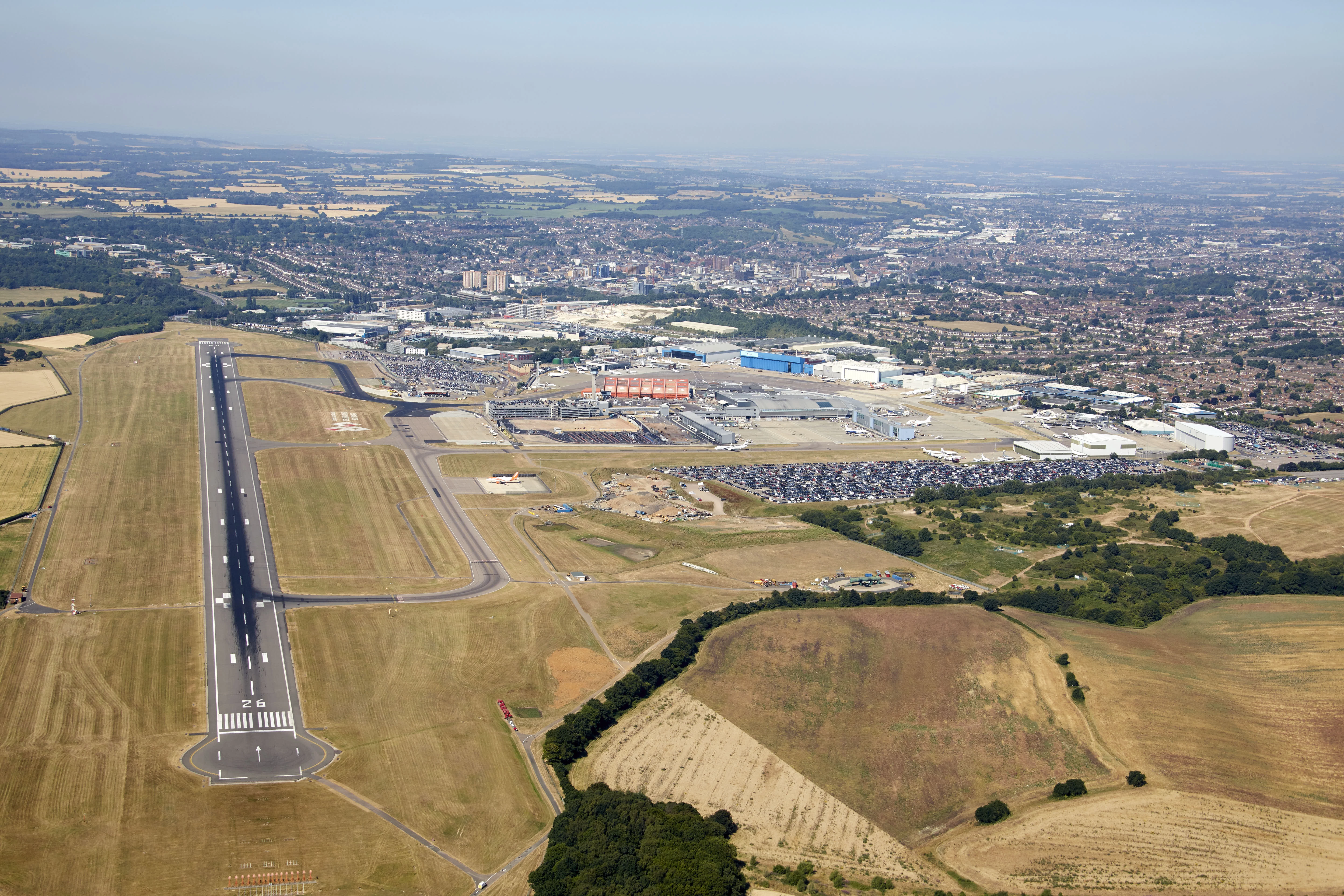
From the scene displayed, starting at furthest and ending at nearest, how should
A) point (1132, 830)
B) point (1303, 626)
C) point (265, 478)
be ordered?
point (265, 478), point (1303, 626), point (1132, 830)

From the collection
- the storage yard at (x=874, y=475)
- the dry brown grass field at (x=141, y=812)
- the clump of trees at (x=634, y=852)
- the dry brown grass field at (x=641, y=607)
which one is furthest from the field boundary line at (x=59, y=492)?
the storage yard at (x=874, y=475)

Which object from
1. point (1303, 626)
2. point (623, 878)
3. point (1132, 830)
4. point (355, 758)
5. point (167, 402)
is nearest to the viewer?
point (623, 878)

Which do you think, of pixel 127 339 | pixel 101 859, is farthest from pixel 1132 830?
pixel 127 339

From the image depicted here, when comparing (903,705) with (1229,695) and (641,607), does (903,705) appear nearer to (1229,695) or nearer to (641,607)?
(1229,695)

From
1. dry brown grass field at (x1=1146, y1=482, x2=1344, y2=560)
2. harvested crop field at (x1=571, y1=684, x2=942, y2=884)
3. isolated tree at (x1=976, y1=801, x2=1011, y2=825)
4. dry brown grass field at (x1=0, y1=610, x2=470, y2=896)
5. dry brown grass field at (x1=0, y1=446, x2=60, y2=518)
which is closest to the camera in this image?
dry brown grass field at (x1=0, y1=610, x2=470, y2=896)

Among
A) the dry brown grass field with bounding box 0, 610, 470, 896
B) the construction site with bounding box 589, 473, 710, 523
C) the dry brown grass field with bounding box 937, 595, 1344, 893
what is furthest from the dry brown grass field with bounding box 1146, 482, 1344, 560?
the dry brown grass field with bounding box 0, 610, 470, 896

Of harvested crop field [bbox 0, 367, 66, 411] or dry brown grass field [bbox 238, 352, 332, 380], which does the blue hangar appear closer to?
dry brown grass field [bbox 238, 352, 332, 380]

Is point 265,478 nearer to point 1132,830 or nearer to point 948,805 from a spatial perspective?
point 948,805
